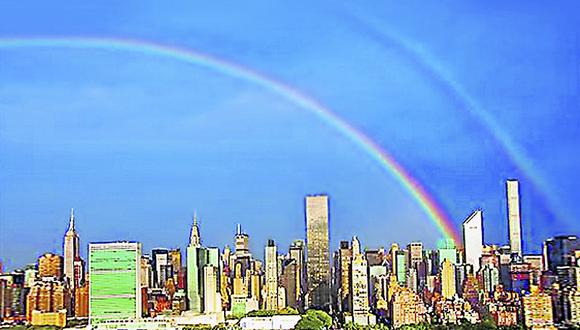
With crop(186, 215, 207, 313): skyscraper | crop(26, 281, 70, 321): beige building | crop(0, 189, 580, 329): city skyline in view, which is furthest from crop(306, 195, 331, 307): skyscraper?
crop(26, 281, 70, 321): beige building

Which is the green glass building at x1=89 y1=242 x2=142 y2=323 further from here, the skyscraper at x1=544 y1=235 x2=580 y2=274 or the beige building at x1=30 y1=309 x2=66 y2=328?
the skyscraper at x1=544 y1=235 x2=580 y2=274

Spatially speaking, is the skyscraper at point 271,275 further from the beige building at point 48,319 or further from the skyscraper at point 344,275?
the beige building at point 48,319

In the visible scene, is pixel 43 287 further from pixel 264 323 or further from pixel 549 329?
pixel 549 329

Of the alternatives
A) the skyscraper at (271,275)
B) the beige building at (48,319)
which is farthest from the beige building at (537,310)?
the beige building at (48,319)

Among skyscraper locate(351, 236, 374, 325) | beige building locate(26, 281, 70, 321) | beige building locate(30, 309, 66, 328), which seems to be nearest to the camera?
beige building locate(30, 309, 66, 328)

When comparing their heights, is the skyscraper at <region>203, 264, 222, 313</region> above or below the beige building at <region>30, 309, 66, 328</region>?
above

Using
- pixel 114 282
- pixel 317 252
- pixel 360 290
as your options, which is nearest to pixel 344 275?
pixel 360 290
